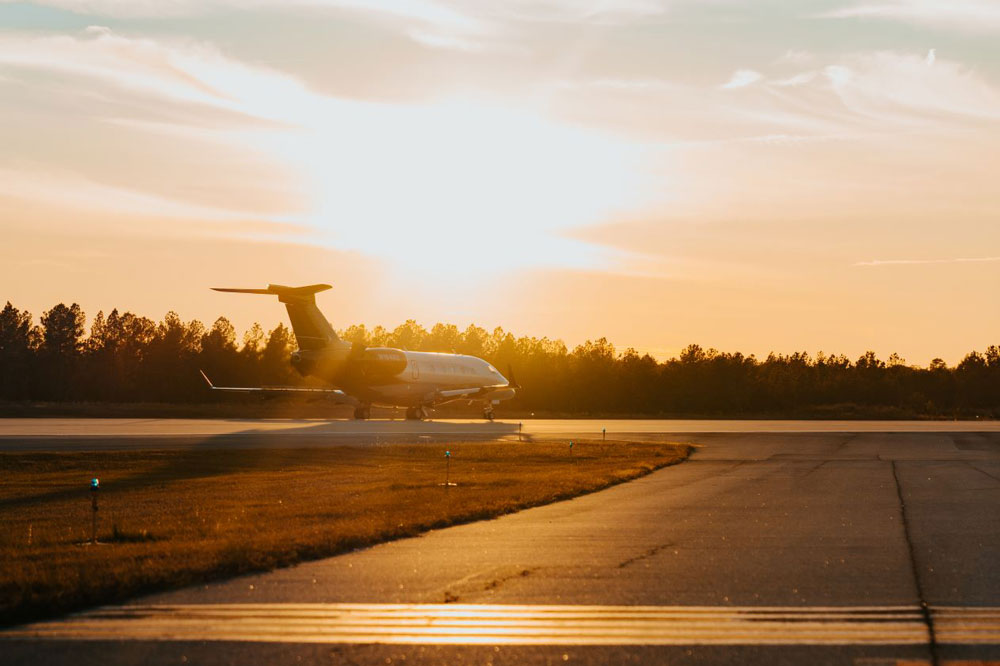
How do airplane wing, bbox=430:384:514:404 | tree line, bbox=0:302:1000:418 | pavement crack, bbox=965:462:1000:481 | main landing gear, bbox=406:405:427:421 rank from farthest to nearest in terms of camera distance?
tree line, bbox=0:302:1000:418 < main landing gear, bbox=406:405:427:421 < airplane wing, bbox=430:384:514:404 < pavement crack, bbox=965:462:1000:481

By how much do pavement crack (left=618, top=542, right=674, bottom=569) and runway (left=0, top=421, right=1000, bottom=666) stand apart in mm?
111

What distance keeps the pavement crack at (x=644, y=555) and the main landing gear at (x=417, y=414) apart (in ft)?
191

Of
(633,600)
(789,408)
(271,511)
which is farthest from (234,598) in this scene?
(789,408)

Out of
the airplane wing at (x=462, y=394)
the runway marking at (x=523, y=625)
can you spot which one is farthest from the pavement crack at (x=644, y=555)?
the airplane wing at (x=462, y=394)

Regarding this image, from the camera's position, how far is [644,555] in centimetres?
1552

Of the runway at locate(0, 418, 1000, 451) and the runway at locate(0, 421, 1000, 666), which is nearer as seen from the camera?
the runway at locate(0, 421, 1000, 666)

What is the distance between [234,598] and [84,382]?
147 metres

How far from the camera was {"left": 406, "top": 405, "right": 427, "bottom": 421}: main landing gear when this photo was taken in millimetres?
74500

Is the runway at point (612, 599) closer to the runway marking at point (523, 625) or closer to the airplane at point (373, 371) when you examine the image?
the runway marking at point (523, 625)

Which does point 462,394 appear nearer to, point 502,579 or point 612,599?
point 502,579

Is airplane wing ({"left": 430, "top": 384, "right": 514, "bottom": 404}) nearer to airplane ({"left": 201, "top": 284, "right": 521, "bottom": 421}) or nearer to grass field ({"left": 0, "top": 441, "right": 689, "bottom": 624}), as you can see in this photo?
airplane ({"left": 201, "top": 284, "right": 521, "bottom": 421})

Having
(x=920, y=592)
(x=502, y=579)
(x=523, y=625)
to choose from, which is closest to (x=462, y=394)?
(x=502, y=579)

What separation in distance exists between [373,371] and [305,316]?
17.9ft

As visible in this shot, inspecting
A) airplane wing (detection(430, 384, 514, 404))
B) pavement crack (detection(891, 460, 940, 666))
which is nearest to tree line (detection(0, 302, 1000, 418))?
airplane wing (detection(430, 384, 514, 404))
